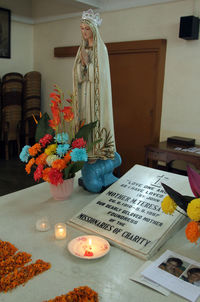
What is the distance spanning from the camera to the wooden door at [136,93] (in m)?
3.75

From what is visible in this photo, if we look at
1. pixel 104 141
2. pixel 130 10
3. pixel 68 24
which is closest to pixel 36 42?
pixel 68 24

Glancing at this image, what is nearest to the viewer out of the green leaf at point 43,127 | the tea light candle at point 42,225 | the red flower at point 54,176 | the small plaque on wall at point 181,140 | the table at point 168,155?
the tea light candle at point 42,225

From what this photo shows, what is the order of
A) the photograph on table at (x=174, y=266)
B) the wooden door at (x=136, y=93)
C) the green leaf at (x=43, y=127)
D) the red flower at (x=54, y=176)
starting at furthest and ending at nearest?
the wooden door at (x=136, y=93), the green leaf at (x=43, y=127), the red flower at (x=54, y=176), the photograph on table at (x=174, y=266)

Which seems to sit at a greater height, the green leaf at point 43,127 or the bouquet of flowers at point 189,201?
the green leaf at point 43,127

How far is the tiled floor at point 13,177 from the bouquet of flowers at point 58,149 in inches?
80.0

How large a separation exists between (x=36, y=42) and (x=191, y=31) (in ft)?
9.97

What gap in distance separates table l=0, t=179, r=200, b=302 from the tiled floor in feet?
6.82

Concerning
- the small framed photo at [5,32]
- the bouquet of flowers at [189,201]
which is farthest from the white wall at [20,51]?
the bouquet of flowers at [189,201]

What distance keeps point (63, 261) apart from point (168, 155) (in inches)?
87.4

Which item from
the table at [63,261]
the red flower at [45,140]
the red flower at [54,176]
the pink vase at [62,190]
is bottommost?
the table at [63,261]

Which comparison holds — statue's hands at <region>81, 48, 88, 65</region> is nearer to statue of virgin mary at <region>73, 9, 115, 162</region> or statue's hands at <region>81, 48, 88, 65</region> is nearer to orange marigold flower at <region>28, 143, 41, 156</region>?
statue of virgin mary at <region>73, 9, 115, 162</region>

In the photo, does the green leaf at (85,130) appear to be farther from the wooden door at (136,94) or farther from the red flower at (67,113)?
the wooden door at (136,94)

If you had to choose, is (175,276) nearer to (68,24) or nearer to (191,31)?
(191,31)

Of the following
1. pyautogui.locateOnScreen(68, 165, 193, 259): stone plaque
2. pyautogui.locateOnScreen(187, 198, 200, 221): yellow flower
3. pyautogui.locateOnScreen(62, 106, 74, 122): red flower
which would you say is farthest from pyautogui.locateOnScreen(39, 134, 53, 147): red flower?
pyautogui.locateOnScreen(187, 198, 200, 221): yellow flower
